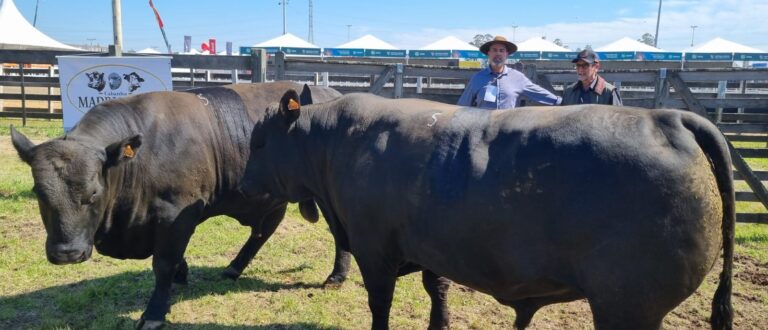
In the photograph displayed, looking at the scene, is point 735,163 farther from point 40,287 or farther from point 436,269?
point 40,287

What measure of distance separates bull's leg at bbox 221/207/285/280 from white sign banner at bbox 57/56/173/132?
3178 mm

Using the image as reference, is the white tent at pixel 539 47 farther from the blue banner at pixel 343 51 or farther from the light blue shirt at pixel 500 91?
the light blue shirt at pixel 500 91

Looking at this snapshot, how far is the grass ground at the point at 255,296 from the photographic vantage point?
4492 millimetres

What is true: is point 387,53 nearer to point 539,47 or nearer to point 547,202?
point 539,47

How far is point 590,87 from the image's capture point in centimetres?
536

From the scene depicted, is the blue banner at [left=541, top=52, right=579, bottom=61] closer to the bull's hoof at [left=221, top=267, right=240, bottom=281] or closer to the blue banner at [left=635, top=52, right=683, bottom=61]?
the blue banner at [left=635, top=52, right=683, bottom=61]

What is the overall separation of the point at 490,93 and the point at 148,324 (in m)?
3.37

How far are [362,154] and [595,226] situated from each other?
138 cm

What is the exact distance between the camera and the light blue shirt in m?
5.11

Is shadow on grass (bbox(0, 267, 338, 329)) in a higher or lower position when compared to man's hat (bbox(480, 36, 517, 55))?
lower

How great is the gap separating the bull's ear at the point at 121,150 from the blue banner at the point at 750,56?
120 feet

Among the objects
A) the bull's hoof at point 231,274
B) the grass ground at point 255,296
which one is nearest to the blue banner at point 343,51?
the grass ground at point 255,296

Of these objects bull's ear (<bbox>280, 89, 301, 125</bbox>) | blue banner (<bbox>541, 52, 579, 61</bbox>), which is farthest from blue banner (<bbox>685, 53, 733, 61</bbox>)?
bull's ear (<bbox>280, 89, 301, 125</bbox>)

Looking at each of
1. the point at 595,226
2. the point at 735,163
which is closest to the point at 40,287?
the point at 595,226
